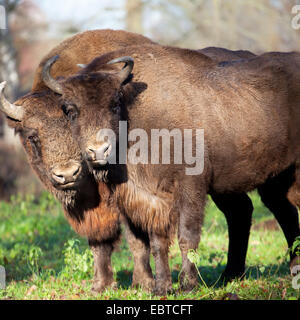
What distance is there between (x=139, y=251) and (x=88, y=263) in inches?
40.4


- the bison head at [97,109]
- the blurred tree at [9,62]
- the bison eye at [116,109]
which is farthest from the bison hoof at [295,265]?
the blurred tree at [9,62]

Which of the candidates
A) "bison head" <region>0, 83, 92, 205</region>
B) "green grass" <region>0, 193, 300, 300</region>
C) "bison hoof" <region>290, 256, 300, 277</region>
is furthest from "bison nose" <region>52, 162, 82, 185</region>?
"bison hoof" <region>290, 256, 300, 277</region>

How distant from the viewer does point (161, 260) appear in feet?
19.3

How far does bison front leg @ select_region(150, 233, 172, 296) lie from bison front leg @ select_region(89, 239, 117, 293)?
0.75 m

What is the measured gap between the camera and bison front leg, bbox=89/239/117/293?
20.8ft

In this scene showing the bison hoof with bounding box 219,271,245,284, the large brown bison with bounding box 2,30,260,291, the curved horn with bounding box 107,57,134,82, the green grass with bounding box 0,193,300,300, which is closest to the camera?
the green grass with bounding box 0,193,300,300

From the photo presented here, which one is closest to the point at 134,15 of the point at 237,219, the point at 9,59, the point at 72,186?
the point at 9,59

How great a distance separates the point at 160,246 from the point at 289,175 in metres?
1.90

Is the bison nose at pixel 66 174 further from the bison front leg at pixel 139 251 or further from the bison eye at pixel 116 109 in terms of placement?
the bison front leg at pixel 139 251

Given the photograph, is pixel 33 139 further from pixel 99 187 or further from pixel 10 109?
pixel 99 187

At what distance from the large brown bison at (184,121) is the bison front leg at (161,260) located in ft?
0.04

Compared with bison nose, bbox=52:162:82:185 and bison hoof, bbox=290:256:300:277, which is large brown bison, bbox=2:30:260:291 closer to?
bison nose, bbox=52:162:82:185
